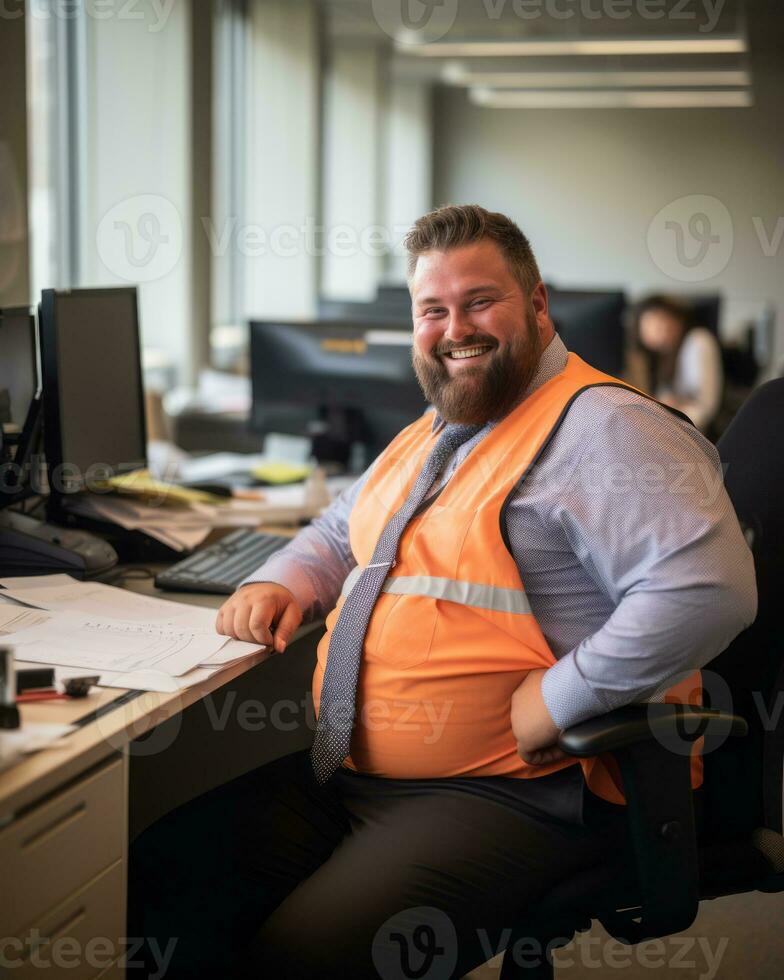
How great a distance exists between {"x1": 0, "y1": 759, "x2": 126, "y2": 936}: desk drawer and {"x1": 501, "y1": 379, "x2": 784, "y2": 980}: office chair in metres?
A: 0.56

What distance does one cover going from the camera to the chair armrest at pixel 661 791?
1353mm

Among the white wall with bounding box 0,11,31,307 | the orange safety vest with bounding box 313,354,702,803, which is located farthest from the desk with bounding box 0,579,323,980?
the white wall with bounding box 0,11,31,307

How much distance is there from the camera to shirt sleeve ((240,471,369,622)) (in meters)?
1.83

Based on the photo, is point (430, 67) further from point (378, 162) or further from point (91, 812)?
point (91, 812)

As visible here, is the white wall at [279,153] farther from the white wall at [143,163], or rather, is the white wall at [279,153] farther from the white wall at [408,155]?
the white wall at [408,155]

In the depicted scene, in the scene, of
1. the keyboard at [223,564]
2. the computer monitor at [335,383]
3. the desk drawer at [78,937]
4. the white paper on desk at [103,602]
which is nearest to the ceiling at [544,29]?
the computer monitor at [335,383]

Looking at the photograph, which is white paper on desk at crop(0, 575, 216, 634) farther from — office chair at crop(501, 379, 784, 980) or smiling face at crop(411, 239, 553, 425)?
office chair at crop(501, 379, 784, 980)

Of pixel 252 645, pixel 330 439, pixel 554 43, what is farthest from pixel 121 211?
pixel 252 645

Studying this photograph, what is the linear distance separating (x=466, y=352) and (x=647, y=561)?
1.56 feet

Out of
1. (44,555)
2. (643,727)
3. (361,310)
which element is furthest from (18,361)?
(361,310)

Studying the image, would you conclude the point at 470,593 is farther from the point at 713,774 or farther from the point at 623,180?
the point at 623,180

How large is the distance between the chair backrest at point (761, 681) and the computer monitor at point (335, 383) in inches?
54.2

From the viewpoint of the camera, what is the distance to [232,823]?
1.61m

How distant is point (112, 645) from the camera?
1.57 metres
